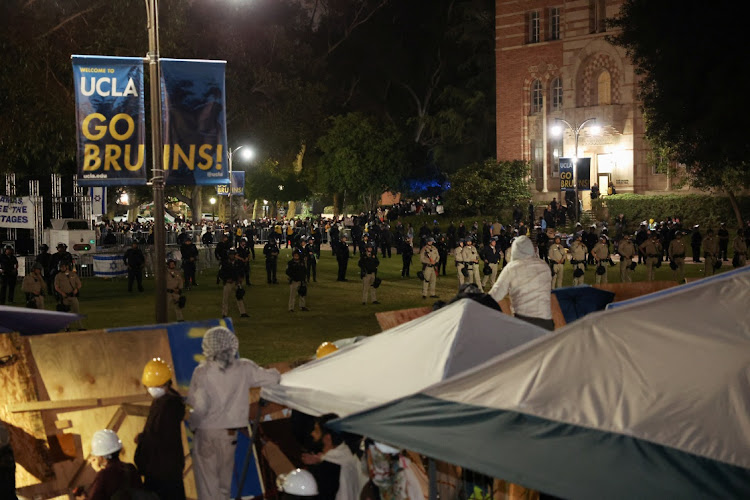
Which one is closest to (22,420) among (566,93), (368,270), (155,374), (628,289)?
(155,374)

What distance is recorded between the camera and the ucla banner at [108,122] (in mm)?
12156

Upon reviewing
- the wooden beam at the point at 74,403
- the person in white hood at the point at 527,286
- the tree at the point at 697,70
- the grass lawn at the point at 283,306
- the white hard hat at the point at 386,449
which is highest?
the tree at the point at 697,70

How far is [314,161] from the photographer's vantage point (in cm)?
7962

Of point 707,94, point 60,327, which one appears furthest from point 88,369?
point 707,94

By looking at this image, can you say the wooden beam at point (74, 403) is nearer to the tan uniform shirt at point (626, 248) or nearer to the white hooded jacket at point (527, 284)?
the white hooded jacket at point (527, 284)

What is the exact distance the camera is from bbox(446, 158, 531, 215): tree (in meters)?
54.3

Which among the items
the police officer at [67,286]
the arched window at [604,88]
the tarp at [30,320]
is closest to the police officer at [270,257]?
the police officer at [67,286]

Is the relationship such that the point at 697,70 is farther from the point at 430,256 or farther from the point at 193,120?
the point at 193,120

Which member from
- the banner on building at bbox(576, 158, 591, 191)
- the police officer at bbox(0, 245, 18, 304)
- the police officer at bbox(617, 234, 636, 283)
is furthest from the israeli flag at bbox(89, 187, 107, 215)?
the banner on building at bbox(576, 158, 591, 191)

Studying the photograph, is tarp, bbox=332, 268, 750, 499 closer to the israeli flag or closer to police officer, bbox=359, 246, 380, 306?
police officer, bbox=359, 246, 380, 306

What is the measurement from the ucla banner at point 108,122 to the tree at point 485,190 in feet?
140

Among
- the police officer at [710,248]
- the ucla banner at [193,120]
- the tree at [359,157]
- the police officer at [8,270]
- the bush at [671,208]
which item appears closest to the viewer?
the ucla banner at [193,120]

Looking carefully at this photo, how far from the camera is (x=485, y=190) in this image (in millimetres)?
53969

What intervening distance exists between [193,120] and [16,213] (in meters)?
16.5
